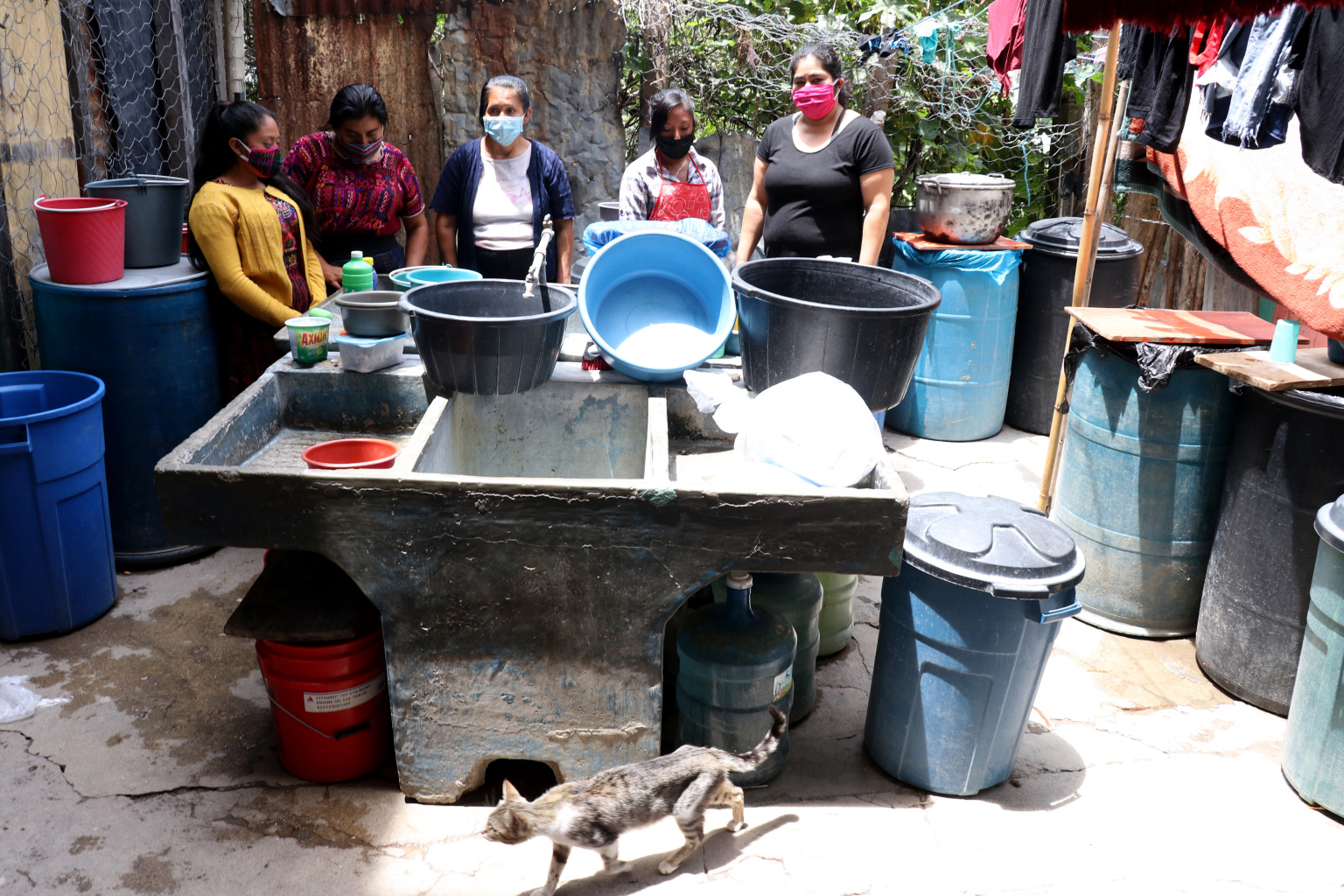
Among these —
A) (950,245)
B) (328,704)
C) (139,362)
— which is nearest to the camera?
Answer: (328,704)

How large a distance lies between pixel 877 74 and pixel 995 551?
180 inches

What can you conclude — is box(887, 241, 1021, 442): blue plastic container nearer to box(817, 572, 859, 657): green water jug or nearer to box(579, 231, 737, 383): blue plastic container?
box(817, 572, 859, 657): green water jug

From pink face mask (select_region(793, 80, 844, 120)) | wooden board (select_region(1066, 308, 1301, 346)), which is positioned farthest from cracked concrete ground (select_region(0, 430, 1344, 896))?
pink face mask (select_region(793, 80, 844, 120))

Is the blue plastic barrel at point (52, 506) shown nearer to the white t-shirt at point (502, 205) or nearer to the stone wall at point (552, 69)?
the white t-shirt at point (502, 205)

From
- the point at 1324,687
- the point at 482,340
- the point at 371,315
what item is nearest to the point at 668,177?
the point at 371,315

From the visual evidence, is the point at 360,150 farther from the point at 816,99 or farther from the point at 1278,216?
the point at 1278,216

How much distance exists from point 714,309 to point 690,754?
63.5 inches

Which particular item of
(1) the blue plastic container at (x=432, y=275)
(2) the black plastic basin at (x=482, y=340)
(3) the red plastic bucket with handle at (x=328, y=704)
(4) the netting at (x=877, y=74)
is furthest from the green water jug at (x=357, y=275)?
(4) the netting at (x=877, y=74)

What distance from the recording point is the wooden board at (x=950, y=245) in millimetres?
5695

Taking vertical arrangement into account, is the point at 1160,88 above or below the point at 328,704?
above

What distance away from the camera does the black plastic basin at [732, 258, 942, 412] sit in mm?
3025

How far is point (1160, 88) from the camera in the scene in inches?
147

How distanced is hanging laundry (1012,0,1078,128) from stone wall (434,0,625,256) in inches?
95.9

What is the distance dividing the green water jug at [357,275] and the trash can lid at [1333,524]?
3.47 m
